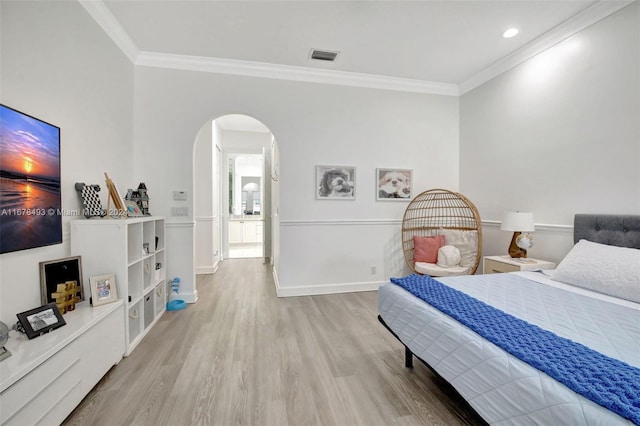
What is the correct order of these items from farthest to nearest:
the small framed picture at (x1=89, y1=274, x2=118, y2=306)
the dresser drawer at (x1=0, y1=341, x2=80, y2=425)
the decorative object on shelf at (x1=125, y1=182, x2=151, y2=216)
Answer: the decorative object on shelf at (x1=125, y1=182, x2=151, y2=216)
the small framed picture at (x1=89, y1=274, x2=118, y2=306)
the dresser drawer at (x1=0, y1=341, x2=80, y2=425)

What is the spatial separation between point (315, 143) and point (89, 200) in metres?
2.36

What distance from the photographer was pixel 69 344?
143 cm

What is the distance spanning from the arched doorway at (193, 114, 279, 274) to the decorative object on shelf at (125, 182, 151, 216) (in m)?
1.17

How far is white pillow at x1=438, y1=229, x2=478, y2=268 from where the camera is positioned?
3232 millimetres

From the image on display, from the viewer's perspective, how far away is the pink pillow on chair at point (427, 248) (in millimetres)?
3329

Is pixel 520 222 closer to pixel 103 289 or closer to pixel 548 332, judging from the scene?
pixel 548 332

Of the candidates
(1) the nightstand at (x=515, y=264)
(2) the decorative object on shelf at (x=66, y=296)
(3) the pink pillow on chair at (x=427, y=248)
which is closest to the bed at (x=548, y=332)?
(1) the nightstand at (x=515, y=264)

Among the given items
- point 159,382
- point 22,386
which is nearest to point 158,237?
point 159,382

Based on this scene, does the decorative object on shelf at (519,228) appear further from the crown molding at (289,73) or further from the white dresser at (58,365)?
the white dresser at (58,365)

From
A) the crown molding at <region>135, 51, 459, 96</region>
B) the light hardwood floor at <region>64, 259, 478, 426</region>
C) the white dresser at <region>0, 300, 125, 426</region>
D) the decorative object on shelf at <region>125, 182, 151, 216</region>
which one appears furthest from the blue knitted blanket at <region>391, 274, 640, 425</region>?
the crown molding at <region>135, 51, 459, 96</region>

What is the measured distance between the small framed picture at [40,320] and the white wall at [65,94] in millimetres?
146

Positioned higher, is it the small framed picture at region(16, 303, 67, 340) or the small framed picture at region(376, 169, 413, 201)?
the small framed picture at region(376, 169, 413, 201)

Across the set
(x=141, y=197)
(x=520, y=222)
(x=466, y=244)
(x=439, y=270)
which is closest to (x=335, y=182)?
(x=439, y=270)

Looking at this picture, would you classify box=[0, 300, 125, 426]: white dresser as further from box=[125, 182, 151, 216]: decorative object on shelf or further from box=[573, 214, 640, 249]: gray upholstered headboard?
box=[573, 214, 640, 249]: gray upholstered headboard
